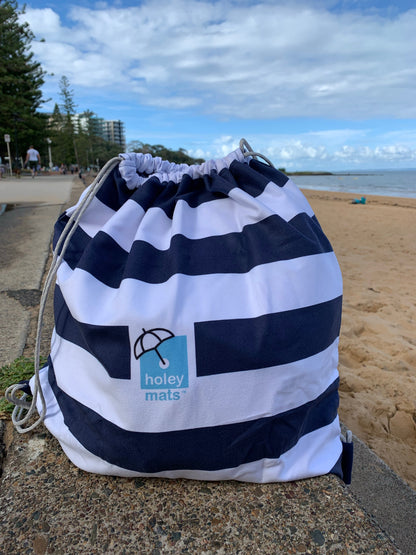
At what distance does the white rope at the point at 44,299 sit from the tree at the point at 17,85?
2539cm

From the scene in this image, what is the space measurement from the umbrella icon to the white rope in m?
0.38

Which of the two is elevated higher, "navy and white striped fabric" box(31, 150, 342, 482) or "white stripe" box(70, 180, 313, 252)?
"white stripe" box(70, 180, 313, 252)

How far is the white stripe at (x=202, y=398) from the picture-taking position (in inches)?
34.6

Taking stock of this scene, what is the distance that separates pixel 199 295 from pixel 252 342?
164mm

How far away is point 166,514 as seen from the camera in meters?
0.88

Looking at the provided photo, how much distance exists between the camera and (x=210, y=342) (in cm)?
88

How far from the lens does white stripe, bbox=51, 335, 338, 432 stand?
2.89 feet

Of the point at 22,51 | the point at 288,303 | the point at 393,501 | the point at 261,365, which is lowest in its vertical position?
the point at 393,501

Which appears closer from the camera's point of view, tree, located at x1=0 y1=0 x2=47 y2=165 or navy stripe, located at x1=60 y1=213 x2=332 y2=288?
navy stripe, located at x1=60 y1=213 x2=332 y2=288

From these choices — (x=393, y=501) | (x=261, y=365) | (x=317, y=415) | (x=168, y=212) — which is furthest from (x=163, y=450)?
(x=393, y=501)

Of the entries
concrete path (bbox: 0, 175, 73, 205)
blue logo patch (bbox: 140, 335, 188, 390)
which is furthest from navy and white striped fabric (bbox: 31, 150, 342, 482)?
concrete path (bbox: 0, 175, 73, 205)

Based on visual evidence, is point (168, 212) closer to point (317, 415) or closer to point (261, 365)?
point (261, 365)

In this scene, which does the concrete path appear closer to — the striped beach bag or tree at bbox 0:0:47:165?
the striped beach bag

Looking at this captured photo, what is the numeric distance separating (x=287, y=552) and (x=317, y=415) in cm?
32
